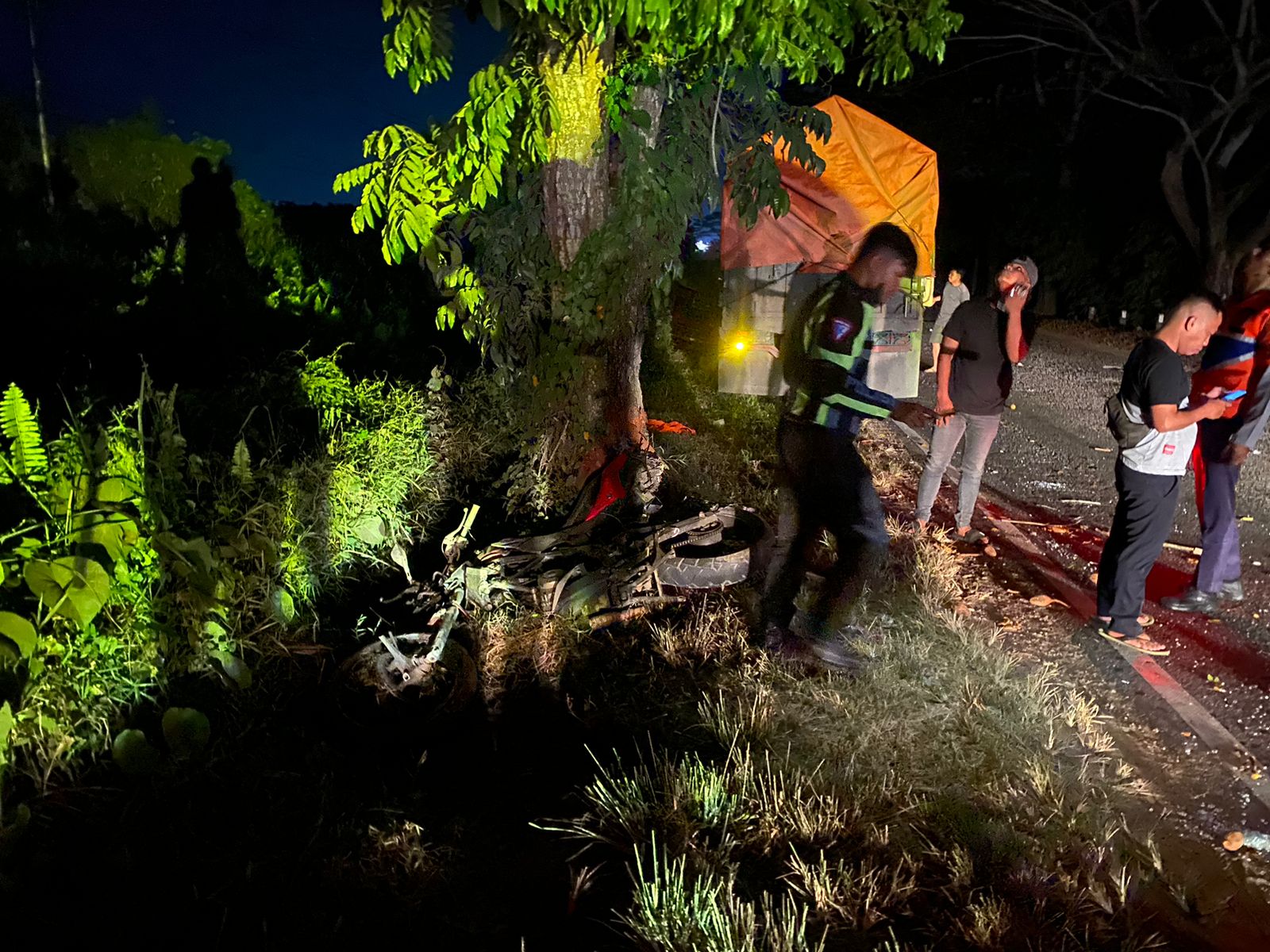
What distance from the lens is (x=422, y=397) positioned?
598cm

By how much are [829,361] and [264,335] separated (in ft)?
18.3

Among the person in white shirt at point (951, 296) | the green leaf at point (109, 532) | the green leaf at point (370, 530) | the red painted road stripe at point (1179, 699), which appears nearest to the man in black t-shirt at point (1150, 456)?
the red painted road stripe at point (1179, 699)

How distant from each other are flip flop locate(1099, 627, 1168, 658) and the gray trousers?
1.25 meters

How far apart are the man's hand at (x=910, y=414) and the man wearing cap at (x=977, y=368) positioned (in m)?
0.88

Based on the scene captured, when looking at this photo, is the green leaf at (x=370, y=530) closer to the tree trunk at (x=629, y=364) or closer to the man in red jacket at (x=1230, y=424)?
the tree trunk at (x=629, y=364)

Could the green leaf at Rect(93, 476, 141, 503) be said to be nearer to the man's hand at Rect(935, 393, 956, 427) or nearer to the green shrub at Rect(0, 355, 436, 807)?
the green shrub at Rect(0, 355, 436, 807)

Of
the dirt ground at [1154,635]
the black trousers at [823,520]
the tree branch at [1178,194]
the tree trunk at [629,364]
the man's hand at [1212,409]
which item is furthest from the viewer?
the tree branch at [1178,194]

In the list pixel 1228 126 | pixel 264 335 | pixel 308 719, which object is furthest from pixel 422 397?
pixel 1228 126

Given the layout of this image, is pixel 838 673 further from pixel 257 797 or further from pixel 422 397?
pixel 422 397

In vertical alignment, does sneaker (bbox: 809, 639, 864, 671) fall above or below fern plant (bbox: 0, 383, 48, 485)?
below

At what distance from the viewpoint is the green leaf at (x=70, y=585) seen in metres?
2.64

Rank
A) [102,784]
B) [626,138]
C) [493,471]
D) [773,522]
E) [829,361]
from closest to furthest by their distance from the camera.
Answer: [102,784] → [829,361] → [626,138] → [773,522] → [493,471]

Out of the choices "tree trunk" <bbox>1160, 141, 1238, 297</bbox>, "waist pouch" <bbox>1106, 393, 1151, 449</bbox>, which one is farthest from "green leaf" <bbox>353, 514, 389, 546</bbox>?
"tree trunk" <bbox>1160, 141, 1238, 297</bbox>

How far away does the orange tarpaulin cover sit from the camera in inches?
332
